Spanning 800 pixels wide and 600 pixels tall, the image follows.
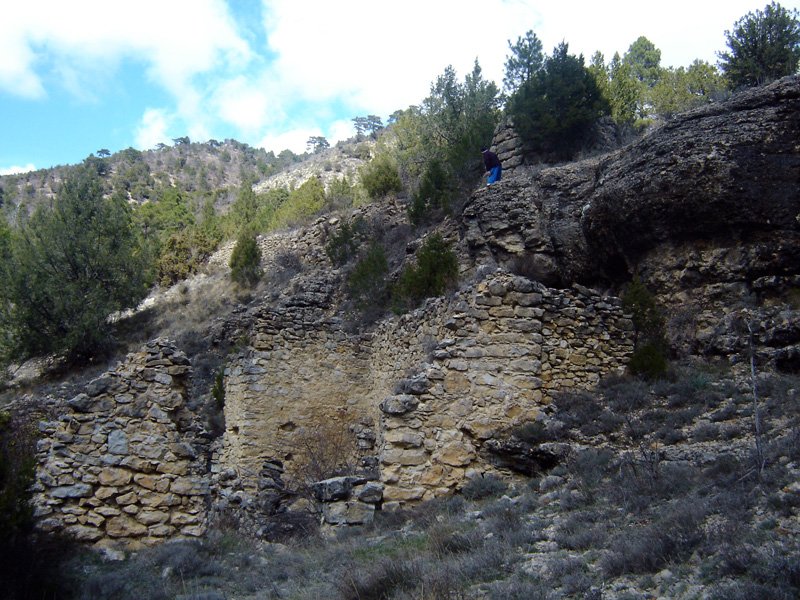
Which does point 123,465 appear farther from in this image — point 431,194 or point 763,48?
point 763,48

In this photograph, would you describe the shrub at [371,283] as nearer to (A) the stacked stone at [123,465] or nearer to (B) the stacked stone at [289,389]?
(B) the stacked stone at [289,389]

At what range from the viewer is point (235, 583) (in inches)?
221

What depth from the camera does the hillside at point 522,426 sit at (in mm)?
4352

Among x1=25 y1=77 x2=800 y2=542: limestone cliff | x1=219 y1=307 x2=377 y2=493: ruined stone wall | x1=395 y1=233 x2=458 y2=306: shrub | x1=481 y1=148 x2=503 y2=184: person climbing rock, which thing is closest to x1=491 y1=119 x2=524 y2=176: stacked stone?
x1=481 y1=148 x2=503 y2=184: person climbing rock

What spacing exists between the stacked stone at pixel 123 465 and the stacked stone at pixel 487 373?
2.83 metres

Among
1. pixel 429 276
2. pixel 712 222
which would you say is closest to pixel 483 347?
pixel 712 222

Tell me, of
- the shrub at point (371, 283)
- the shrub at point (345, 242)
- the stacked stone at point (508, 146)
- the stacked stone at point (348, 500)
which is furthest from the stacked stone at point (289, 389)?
the shrub at point (345, 242)

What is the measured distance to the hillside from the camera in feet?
14.3

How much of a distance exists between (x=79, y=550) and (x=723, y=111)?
14.1 meters

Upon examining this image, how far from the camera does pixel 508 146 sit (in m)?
20.0

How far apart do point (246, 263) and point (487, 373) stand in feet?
81.6

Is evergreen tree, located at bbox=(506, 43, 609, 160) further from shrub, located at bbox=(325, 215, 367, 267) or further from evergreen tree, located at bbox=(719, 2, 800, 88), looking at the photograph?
shrub, located at bbox=(325, 215, 367, 267)

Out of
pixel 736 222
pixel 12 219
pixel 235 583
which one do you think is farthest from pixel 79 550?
pixel 12 219

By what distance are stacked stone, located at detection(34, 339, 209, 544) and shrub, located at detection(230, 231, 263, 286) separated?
75.9ft
